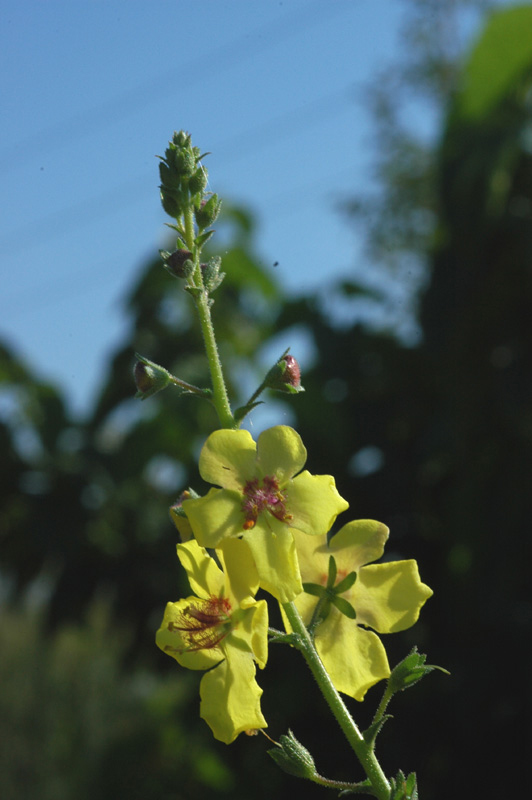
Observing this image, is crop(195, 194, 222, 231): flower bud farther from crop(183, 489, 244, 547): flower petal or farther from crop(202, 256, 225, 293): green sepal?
crop(183, 489, 244, 547): flower petal

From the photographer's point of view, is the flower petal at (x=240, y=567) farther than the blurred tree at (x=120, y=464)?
No

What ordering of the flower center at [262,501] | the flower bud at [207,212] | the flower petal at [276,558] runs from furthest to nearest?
the flower bud at [207,212] < the flower center at [262,501] < the flower petal at [276,558]

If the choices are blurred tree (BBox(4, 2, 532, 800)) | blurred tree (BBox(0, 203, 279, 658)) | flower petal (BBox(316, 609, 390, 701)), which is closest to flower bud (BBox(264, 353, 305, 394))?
flower petal (BBox(316, 609, 390, 701))

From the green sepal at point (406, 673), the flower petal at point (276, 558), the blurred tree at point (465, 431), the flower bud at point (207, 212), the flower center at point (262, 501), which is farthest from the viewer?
the blurred tree at point (465, 431)

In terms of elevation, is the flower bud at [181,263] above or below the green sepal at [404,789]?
above

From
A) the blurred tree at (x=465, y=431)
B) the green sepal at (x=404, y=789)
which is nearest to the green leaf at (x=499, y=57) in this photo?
the blurred tree at (x=465, y=431)

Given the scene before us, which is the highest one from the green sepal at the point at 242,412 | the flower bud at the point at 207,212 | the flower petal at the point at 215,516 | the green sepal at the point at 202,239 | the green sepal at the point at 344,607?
the flower bud at the point at 207,212

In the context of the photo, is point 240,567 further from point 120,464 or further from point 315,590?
point 120,464

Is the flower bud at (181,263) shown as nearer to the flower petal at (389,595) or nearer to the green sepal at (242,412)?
the green sepal at (242,412)

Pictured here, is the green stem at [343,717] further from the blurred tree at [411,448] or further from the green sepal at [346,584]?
the blurred tree at [411,448]
